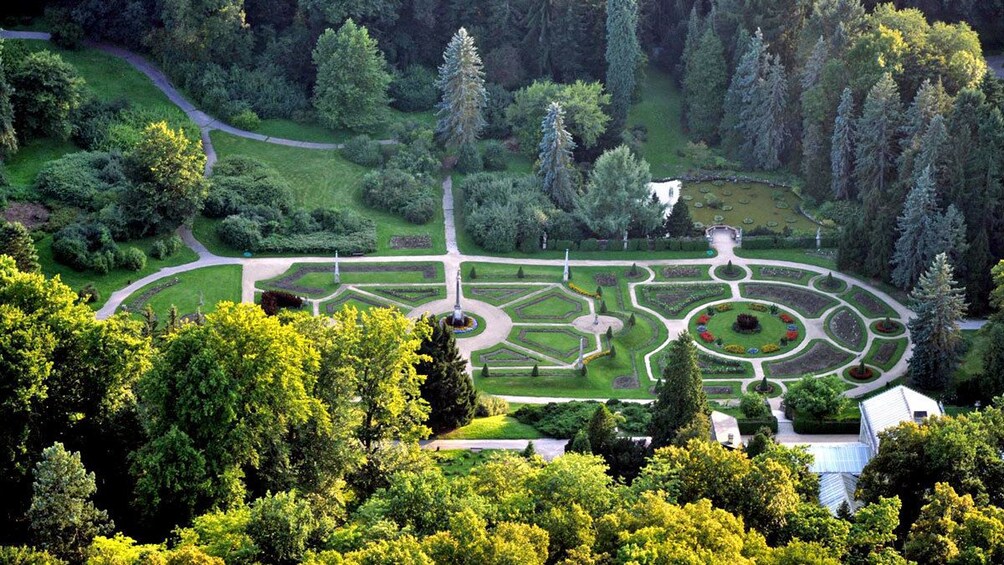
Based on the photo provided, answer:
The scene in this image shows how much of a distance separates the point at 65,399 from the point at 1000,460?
46878 mm

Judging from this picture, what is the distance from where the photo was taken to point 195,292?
107 meters

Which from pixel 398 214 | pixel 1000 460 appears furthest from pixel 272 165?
pixel 1000 460

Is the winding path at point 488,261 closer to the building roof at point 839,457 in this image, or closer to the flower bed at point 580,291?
the flower bed at point 580,291

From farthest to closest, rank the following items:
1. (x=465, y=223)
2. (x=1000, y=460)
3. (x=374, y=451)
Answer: (x=465, y=223) < (x=374, y=451) < (x=1000, y=460)

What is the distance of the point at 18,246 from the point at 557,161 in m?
41.8

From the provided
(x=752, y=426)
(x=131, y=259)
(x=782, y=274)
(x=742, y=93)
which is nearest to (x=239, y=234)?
(x=131, y=259)

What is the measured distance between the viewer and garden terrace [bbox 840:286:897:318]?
109 meters

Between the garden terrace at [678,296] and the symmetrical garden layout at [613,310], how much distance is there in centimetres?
12

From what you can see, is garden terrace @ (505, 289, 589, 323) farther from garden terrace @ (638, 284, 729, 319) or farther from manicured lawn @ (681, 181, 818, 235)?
manicured lawn @ (681, 181, 818, 235)

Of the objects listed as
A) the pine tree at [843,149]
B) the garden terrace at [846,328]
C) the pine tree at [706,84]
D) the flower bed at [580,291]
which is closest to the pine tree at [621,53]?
the pine tree at [706,84]

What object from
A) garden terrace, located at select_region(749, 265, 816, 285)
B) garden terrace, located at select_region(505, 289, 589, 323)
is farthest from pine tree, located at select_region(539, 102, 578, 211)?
garden terrace, located at select_region(749, 265, 816, 285)

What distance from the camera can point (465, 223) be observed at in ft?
394

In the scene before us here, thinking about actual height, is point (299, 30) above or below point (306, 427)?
above

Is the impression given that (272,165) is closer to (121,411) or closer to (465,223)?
(465,223)
